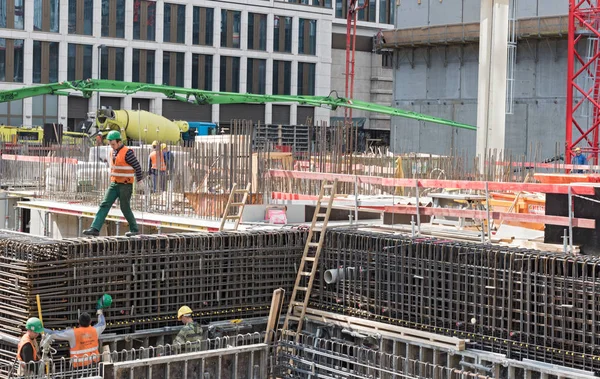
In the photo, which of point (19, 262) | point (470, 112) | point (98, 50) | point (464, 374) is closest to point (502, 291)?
point (464, 374)

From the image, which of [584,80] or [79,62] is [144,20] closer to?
[79,62]

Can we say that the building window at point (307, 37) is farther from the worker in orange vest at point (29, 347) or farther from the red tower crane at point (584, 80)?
the worker in orange vest at point (29, 347)

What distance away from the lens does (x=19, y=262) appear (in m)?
14.1

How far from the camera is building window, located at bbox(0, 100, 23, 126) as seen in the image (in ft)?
221

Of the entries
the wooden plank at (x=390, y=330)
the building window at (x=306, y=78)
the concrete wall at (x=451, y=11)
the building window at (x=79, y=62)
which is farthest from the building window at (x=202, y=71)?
the wooden plank at (x=390, y=330)

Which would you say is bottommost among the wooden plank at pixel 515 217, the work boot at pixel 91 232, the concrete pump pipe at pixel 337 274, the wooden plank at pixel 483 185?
the concrete pump pipe at pixel 337 274

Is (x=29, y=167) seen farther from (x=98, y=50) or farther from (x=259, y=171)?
(x=98, y=50)

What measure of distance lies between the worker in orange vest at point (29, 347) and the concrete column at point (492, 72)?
59.6ft

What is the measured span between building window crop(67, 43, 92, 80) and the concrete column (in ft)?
149

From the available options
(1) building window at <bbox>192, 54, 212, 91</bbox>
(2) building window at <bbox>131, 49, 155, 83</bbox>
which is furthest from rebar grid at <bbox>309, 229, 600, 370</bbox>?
(1) building window at <bbox>192, 54, 212, 91</bbox>

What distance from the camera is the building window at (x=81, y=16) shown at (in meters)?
69.8

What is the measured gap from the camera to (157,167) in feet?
78.2

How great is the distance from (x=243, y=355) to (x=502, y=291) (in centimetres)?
405

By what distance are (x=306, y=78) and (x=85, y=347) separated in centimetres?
6903
